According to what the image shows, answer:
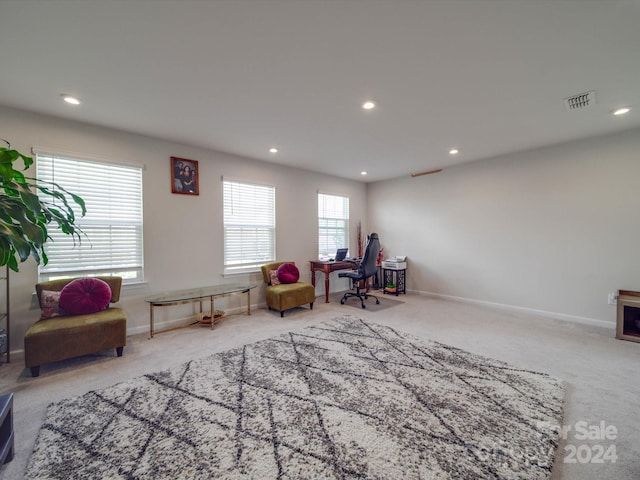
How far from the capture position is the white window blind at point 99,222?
9.52 feet

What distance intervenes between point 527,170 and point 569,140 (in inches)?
23.4

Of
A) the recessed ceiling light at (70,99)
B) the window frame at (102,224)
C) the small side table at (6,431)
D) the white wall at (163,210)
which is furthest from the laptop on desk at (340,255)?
the small side table at (6,431)

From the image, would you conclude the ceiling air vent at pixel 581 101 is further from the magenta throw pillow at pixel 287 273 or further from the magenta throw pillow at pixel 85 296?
the magenta throw pillow at pixel 85 296

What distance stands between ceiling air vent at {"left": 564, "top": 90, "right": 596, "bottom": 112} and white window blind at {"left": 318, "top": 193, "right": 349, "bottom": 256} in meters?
3.86

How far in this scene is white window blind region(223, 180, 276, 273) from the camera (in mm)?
4242

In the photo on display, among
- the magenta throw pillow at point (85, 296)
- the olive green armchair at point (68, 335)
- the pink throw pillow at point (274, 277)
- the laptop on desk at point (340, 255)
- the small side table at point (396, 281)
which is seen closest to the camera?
the olive green armchair at point (68, 335)

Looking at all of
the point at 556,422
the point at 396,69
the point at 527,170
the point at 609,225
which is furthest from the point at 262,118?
the point at 609,225

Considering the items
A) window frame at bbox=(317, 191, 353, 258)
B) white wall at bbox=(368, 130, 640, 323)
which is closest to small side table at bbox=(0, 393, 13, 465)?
window frame at bbox=(317, 191, 353, 258)

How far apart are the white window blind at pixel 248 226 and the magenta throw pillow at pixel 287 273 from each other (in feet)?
1.21

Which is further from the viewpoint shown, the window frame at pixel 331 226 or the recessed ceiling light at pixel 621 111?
the window frame at pixel 331 226

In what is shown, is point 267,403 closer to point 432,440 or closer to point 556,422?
point 432,440

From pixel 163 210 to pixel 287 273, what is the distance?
2.07 metres

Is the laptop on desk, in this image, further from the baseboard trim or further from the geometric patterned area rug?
the geometric patterned area rug

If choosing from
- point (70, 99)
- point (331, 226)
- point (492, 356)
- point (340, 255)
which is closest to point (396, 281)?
point (340, 255)
